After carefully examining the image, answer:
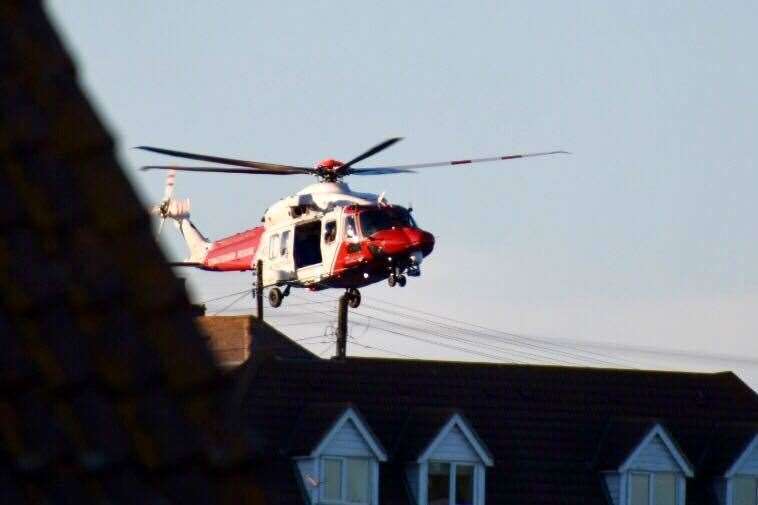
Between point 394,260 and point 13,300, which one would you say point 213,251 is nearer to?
point 394,260

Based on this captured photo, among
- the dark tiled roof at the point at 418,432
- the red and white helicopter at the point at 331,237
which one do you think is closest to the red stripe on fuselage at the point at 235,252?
the red and white helicopter at the point at 331,237

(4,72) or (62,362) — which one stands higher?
(4,72)

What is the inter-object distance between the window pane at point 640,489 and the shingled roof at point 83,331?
25009 mm

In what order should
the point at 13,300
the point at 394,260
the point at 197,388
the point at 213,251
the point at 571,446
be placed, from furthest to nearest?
1. the point at 213,251
2. the point at 394,260
3. the point at 571,446
4. the point at 13,300
5. the point at 197,388

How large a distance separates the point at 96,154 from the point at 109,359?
1.11 ft

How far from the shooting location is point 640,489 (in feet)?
90.6

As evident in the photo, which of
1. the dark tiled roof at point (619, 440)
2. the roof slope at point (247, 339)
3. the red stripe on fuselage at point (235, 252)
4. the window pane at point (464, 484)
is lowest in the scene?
the window pane at point (464, 484)

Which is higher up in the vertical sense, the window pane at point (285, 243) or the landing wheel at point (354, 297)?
the window pane at point (285, 243)

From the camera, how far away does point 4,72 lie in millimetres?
3156

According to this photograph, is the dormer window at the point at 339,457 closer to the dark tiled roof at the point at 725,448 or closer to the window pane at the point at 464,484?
the window pane at the point at 464,484

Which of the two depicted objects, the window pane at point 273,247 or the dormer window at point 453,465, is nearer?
the dormer window at point 453,465

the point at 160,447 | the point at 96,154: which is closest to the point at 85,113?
the point at 96,154

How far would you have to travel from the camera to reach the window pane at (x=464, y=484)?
86.7ft

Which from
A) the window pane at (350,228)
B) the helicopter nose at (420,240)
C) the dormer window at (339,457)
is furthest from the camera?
the window pane at (350,228)
